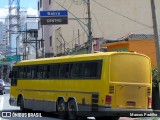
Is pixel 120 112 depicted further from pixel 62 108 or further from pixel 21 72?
pixel 21 72

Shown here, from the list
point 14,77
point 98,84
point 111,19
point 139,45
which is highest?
point 111,19

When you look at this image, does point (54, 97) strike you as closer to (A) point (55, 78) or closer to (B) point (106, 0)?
(A) point (55, 78)

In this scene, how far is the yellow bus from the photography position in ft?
58.3

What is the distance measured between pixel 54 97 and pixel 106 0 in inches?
1424

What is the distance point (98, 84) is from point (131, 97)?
1.40 m

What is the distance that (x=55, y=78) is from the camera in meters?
21.8

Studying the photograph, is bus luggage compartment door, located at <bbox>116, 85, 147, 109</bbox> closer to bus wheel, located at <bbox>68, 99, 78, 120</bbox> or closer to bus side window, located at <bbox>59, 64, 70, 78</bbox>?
bus wheel, located at <bbox>68, 99, 78, 120</bbox>

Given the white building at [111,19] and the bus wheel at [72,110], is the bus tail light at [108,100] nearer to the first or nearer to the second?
the bus wheel at [72,110]

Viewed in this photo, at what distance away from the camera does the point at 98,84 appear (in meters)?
18.1

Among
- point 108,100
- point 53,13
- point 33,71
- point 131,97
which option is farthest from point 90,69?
point 53,13

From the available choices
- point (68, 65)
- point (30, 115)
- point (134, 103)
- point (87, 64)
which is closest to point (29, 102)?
point (30, 115)

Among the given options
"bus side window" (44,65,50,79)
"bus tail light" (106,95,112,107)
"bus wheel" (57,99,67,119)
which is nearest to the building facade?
"bus side window" (44,65,50,79)

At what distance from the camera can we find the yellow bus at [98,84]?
1778 cm

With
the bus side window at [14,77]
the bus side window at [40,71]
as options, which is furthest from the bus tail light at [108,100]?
the bus side window at [14,77]
